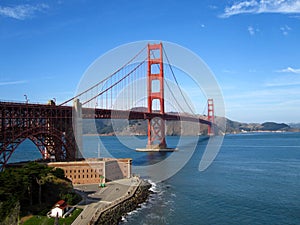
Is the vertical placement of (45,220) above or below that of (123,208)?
above

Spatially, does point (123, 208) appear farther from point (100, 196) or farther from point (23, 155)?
point (23, 155)

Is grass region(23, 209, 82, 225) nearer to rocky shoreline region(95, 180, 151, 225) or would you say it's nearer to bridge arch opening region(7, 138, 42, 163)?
rocky shoreline region(95, 180, 151, 225)

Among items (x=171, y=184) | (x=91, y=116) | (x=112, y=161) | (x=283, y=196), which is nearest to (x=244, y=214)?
(x=283, y=196)

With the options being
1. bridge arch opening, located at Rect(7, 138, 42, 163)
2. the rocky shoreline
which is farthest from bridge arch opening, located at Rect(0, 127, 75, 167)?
the rocky shoreline

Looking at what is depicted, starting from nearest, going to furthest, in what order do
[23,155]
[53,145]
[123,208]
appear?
[123,208] < [53,145] < [23,155]

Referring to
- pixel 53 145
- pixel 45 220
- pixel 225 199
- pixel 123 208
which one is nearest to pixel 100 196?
pixel 123 208

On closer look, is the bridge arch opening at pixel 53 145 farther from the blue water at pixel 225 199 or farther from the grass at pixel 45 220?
the grass at pixel 45 220
